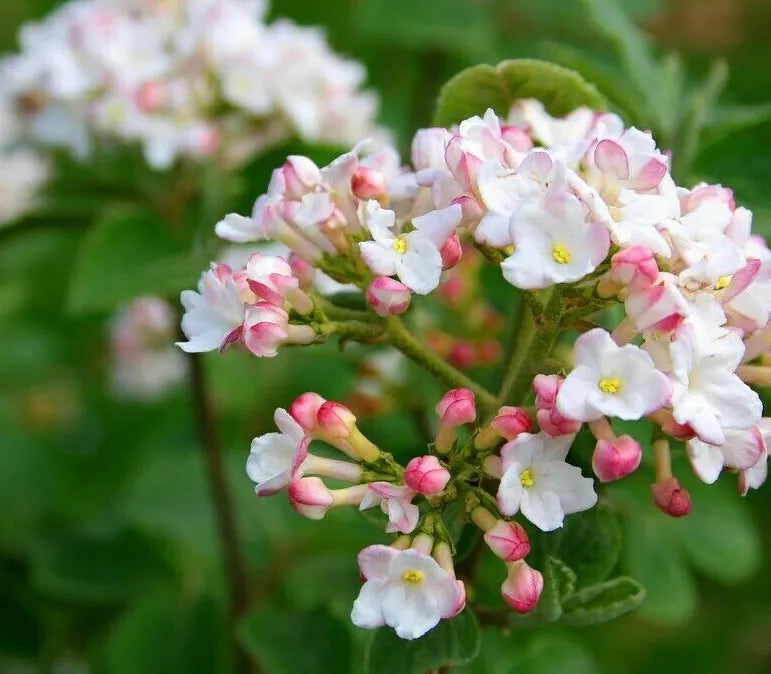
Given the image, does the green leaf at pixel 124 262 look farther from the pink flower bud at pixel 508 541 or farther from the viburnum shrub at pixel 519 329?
the pink flower bud at pixel 508 541

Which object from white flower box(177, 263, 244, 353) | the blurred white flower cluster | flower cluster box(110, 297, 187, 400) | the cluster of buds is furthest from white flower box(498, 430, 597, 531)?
flower cluster box(110, 297, 187, 400)

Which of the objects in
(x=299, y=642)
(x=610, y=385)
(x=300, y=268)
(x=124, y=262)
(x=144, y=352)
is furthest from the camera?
(x=144, y=352)

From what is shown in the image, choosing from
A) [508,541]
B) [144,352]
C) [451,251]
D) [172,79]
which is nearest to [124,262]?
[172,79]

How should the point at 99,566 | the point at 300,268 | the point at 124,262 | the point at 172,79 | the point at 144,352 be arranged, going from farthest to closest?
the point at 144,352 → the point at 99,566 → the point at 172,79 → the point at 124,262 → the point at 300,268

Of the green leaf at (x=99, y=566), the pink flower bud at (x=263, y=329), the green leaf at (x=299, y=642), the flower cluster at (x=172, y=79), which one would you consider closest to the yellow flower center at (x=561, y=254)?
the pink flower bud at (x=263, y=329)

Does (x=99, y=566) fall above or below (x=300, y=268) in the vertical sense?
below

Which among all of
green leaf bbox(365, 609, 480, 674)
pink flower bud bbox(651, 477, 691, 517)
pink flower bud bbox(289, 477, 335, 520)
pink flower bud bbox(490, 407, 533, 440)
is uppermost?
pink flower bud bbox(490, 407, 533, 440)

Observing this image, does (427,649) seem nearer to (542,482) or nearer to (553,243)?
(542,482)

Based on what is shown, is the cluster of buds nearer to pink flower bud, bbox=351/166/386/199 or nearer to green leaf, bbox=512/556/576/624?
green leaf, bbox=512/556/576/624
